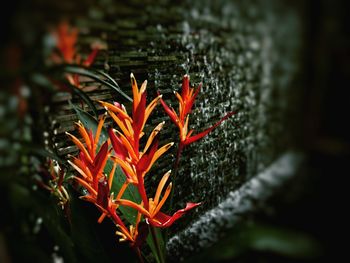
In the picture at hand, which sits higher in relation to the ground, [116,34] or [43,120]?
[116,34]

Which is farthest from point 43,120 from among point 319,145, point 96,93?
point 319,145

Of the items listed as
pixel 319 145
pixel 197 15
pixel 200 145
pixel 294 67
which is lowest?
A: pixel 319 145

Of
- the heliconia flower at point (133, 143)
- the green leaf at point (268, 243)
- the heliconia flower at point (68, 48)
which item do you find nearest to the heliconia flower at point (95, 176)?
the heliconia flower at point (133, 143)

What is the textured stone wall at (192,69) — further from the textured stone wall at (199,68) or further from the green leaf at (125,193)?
the green leaf at (125,193)

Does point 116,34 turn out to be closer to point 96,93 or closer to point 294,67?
point 96,93

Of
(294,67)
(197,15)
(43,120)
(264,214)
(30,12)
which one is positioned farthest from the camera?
(294,67)

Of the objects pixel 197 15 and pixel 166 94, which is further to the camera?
pixel 197 15

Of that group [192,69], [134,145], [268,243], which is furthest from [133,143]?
[192,69]
